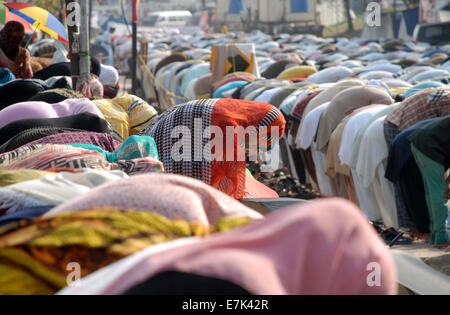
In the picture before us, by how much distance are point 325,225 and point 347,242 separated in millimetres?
61

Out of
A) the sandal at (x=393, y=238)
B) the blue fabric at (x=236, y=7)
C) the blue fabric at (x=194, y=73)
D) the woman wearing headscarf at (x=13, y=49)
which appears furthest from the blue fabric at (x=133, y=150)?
the blue fabric at (x=236, y=7)

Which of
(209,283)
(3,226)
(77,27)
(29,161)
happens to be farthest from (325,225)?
(77,27)

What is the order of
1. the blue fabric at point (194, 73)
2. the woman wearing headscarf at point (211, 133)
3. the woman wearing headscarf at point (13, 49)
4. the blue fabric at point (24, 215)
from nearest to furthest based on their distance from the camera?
the blue fabric at point (24, 215)
the woman wearing headscarf at point (211, 133)
the woman wearing headscarf at point (13, 49)
the blue fabric at point (194, 73)

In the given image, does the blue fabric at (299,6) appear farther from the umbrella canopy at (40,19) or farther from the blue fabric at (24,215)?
the blue fabric at (24,215)

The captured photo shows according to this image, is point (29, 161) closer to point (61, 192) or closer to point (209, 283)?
point (61, 192)

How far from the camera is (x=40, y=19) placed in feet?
25.6

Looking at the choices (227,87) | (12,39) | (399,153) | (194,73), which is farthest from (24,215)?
(194,73)

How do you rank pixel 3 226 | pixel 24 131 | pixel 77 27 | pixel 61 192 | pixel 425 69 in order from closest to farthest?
pixel 3 226 → pixel 61 192 → pixel 24 131 → pixel 77 27 → pixel 425 69

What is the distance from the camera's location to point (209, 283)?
3.65 feet

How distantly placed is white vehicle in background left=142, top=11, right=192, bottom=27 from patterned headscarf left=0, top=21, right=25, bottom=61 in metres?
62.0

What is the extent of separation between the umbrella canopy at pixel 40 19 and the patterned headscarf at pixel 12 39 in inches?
50.9

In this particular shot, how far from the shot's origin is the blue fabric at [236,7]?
57.0 meters

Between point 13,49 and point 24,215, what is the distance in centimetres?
526

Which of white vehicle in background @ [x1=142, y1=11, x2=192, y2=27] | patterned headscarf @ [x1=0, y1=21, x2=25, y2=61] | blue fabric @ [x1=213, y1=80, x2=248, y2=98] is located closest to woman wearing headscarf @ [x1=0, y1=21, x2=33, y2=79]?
patterned headscarf @ [x1=0, y1=21, x2=25, y2=61]
